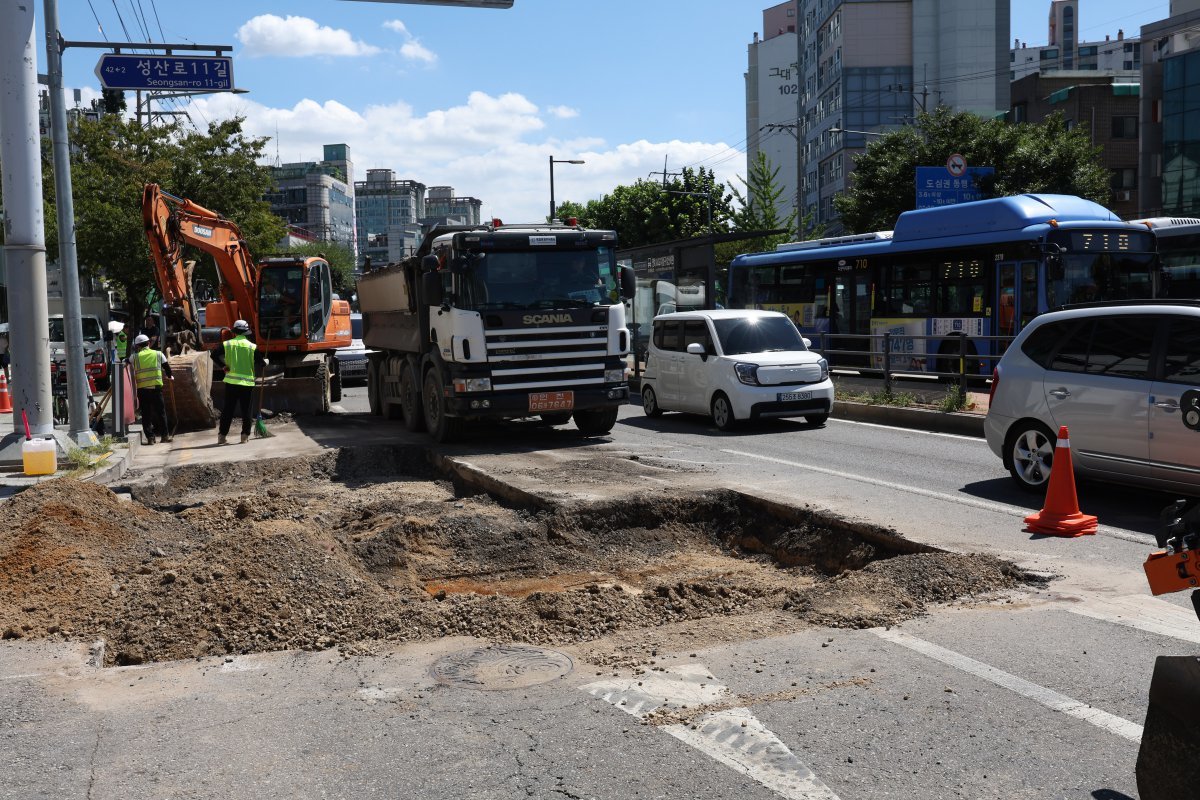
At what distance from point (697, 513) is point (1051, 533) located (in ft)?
9.37

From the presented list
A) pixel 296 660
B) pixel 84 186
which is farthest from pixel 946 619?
pixel 84 186

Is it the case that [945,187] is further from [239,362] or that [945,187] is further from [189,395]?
[239,362]

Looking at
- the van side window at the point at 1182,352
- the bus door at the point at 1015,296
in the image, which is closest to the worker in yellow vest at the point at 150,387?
the van side window at the point at 1182,352

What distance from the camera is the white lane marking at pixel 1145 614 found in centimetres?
577

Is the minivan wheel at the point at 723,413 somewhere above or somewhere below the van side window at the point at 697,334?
below

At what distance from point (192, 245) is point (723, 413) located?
10587 mm

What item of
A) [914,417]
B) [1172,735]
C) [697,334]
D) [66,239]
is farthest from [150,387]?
[1172,735]

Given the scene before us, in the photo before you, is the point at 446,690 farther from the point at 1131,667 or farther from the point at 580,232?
the point at 580,232

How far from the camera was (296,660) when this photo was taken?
5938mm

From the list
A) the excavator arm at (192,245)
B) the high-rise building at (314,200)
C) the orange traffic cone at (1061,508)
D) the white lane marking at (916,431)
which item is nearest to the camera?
the orange traffic cone at (1061,508)

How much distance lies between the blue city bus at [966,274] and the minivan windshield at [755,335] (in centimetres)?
243

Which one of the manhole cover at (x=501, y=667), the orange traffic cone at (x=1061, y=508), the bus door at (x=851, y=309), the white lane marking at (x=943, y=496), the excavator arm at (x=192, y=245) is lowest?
the manhole cover at (x=501, y=667)

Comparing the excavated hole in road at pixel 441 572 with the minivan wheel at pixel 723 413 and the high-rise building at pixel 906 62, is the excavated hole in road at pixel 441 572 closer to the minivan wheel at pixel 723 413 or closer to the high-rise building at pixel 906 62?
the minivan wheel at pixel 723 413

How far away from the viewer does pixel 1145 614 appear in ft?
20.0
